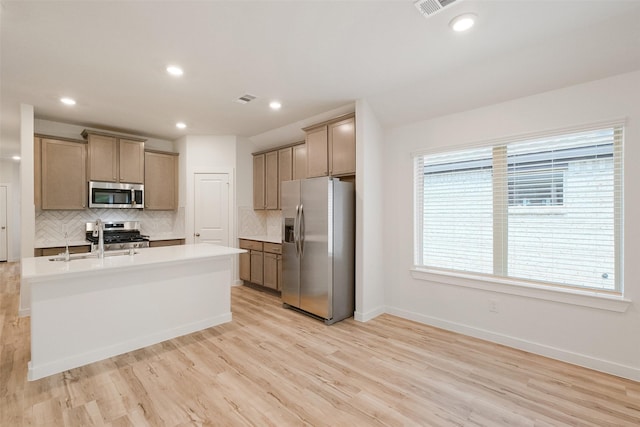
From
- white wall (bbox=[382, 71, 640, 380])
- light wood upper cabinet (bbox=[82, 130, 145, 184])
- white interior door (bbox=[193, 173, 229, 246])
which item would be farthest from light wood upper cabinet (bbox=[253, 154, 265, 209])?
white wall (bbox=[382, 71, 640, 380])

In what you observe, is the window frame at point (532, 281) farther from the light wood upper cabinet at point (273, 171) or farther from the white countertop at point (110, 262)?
the white countertop at point (110, 262)

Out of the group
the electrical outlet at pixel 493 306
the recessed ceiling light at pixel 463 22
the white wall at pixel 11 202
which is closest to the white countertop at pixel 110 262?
the electrical outlet at pixel 493 306

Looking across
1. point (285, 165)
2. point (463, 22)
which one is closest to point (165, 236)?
point (285, 165)

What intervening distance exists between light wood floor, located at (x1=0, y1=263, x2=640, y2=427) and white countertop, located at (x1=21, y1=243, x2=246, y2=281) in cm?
48

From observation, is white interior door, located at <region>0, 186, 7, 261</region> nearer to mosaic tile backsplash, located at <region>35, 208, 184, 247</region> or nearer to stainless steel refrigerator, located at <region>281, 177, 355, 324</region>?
mosaic tile backsplash, located at <region>35, 208, 184, 247</region>

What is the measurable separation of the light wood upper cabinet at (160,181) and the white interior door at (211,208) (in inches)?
20.9

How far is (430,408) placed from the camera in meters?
2.06

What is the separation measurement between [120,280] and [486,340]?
12.1 ft

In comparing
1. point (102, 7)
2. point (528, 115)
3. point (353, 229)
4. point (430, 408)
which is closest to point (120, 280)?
point (102, 7)

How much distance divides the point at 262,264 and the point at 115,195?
102 inches

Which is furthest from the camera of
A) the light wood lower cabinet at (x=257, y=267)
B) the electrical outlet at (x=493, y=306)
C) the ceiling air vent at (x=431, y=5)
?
the light wood lower cabinet at (x=257, y=267)

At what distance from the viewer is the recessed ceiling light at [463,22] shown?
207 centimetres

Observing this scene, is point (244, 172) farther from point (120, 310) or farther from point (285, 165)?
point (120, 310)

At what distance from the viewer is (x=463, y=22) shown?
6.98 feet
